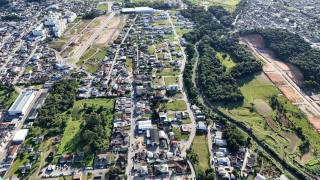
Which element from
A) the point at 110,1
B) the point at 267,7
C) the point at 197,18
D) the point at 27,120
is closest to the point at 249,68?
the point at 197,18

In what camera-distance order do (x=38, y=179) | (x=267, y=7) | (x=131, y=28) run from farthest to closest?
(x=267, y=7), (x=131, y=28), (x=38, y=179)

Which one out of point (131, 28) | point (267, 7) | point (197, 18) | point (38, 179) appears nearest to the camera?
point (38, 179)

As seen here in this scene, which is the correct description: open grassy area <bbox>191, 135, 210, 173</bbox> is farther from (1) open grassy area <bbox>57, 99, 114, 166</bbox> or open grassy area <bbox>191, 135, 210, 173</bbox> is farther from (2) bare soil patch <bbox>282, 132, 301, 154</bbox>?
(1) open grassy area <bbox>57, 99, 114, 166</bbox>

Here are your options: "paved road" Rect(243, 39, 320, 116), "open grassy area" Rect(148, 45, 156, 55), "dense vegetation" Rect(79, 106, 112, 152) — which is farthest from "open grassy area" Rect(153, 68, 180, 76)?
"paved road" Rect(243, 39, 320, 116)

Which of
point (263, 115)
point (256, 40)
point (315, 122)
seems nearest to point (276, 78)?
point (263, 115)

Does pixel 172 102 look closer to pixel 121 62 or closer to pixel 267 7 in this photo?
pixel 121 62

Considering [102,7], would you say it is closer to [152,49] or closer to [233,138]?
[152,49]
